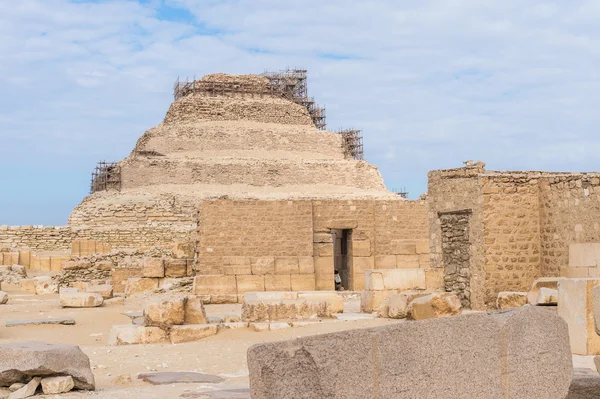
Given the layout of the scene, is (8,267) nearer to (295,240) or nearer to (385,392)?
(295,240)

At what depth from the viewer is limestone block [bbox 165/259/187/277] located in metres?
17.5

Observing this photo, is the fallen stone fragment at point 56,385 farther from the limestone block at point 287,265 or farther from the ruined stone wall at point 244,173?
the ruined stone wall at point 244,173

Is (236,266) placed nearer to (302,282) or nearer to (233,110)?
(302,282)

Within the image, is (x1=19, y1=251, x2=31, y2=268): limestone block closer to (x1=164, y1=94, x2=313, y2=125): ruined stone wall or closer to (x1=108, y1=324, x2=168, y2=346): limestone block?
(x1=108, y1=324, x2=168, y2=346): limestone block

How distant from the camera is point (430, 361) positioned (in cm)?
376

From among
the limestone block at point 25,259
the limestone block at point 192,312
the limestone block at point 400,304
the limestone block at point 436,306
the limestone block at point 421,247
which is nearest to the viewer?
the limestone block at point 436,306

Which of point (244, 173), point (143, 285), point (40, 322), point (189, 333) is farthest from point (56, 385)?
point (244, 173)

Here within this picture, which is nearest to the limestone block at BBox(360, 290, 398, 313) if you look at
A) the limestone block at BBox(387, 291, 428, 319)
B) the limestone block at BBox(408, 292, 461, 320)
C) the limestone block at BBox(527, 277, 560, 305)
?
the limestone block at BBox(387, 291, 428, 319)

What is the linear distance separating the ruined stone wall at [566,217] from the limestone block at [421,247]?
5.97 m

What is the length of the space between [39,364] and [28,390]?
211 millimetres

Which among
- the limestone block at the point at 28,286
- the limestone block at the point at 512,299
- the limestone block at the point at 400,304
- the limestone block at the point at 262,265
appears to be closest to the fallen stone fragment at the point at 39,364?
the limestone block at the point at 400,304

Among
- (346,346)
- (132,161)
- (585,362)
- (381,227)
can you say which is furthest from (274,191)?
(346,346)

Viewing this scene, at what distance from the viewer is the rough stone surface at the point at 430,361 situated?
3.39m

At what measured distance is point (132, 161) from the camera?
56.3 m
